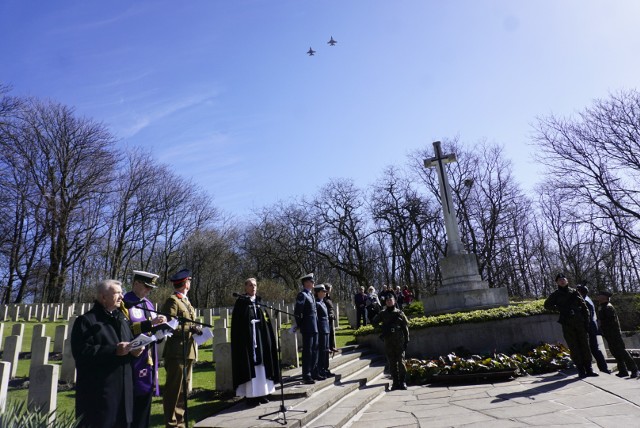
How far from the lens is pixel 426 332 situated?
36.3 feet

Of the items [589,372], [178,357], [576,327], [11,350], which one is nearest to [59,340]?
[11,350]

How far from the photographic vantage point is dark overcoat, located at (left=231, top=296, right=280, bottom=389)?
20.6 feet

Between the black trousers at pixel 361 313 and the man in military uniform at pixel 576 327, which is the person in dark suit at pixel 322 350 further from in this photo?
the black trousers at pixel 361 313

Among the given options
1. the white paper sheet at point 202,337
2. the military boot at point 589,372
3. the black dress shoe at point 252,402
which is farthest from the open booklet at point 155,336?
the military boot at point 589,372

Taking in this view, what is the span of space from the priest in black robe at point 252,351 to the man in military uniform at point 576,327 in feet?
19.1

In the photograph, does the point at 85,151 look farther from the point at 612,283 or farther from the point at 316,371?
the point at 612,283

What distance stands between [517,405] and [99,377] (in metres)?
5.77

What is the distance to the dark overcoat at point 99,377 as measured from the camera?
11.7ft

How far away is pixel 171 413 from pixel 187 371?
1.94 feet

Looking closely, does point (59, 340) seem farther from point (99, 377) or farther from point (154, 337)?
point (154, 337)

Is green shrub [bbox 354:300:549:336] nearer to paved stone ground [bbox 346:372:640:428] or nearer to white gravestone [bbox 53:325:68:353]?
paved stone ground [bbox 346:372:640:428]

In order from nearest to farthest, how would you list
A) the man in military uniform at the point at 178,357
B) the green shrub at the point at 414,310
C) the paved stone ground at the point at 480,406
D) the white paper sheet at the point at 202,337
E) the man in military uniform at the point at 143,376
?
the man in military uniform at the point at 143,376
the man in military uniform at the point at 178,357
the paved stone ground at the point at 480,406
the white paper sheet at the point at 202,337
the green shrub at the point at 414,310

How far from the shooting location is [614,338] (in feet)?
27.1

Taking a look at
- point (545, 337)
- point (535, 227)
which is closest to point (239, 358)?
point (545, 337)
